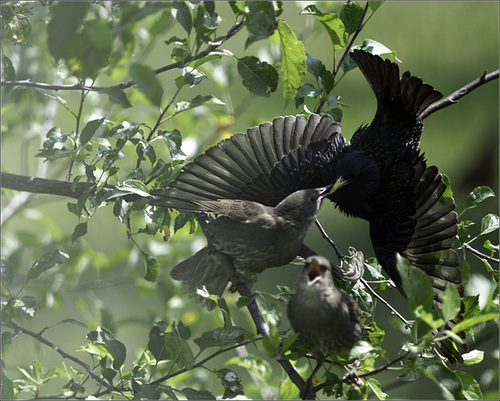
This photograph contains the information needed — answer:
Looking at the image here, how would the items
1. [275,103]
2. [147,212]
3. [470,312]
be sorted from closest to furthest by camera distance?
[470,312]
[147,212]
[275,103]

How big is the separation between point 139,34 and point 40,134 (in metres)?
0.37

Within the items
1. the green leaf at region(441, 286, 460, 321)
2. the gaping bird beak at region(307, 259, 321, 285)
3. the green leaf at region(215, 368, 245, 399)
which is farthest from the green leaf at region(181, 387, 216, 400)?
the green leaf at region(441, 286, 460, 321)

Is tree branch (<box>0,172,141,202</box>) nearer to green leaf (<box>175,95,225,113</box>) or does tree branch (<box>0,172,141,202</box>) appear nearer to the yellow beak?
green leaf (<box>175,95,225,113</box>)

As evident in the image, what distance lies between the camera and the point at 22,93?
149cm

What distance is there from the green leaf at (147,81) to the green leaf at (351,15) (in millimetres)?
576

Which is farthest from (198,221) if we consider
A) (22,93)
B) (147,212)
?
(22,93)

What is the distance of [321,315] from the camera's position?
75cm

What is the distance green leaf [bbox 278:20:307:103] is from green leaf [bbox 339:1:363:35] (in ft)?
0.45

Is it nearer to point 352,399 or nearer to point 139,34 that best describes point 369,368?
point 352,399

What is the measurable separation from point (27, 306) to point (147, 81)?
65 cm

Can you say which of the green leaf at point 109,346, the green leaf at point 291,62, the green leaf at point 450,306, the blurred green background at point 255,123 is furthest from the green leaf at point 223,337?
the blurred green background at point 255,123

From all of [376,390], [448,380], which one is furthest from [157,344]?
[448,380]

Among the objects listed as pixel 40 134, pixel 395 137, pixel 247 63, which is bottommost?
pixel 395 137

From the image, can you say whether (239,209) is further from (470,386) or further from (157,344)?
(470,386)
